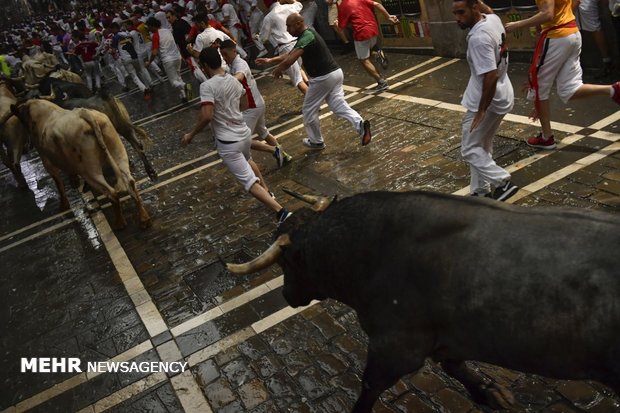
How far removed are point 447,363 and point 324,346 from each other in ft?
4.39

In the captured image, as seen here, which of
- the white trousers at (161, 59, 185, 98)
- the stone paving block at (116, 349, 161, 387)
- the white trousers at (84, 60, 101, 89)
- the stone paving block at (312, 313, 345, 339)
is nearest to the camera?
the stone paving block at (312, 313, 345, 339)

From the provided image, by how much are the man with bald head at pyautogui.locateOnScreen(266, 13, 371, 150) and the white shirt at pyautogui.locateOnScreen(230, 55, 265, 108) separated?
75 cm

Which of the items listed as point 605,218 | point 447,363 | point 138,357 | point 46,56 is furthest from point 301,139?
point 46,56

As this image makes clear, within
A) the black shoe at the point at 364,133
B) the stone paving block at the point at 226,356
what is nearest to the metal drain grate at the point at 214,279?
the stone paving block at the point at 226,356

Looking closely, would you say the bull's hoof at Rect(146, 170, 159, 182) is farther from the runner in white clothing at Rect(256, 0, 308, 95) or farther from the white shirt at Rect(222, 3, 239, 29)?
the white shirt at Rect(222, 3, 239, 29)

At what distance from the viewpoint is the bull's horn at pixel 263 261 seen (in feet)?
11.8

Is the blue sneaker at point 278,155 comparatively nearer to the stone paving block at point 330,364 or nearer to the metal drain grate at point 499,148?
the metal drain grate at point 499,148

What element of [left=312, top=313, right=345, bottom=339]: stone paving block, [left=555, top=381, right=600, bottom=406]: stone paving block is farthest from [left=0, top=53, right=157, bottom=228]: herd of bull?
[left=555, top=381, right=600, bottom=406]: stone paving block

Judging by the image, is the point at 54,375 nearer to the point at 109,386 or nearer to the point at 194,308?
the point at 109,386

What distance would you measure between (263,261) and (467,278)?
128 centimetres

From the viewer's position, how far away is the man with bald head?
28.6 ft

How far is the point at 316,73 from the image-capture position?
8.99 meters

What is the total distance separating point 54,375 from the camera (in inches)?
225

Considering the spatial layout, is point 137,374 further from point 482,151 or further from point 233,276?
point 482,151
